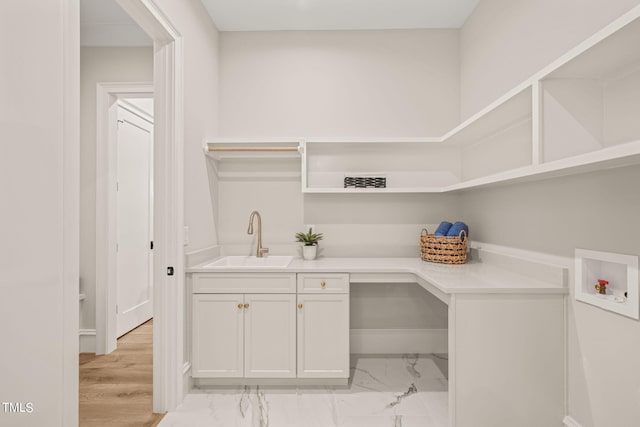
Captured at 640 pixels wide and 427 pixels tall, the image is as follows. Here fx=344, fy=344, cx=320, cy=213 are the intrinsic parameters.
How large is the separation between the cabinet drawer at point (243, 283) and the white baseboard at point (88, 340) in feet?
4.44

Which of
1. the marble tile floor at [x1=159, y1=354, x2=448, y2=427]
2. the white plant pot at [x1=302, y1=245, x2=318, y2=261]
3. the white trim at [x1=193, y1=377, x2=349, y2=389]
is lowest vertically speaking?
the marble tile floor at [x1=159, y1=354, x2=448, y2=427]

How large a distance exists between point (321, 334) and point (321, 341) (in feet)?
0.15

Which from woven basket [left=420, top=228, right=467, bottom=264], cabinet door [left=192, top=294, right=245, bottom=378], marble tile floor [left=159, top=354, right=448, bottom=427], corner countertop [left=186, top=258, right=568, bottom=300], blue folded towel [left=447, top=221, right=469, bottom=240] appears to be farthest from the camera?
blue folded towel [left=447, top=221, right=469, bottom=240]

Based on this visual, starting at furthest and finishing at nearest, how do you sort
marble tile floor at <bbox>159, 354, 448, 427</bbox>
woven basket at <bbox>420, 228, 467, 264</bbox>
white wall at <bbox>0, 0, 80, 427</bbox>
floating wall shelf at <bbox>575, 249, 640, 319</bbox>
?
woven basket at <bbox>420, 228, 467, 264</bbox>
marble tile floor at <bbox>159, 354, 448, 427</bbox>
floating wall shelf at <bbox>575, 249, 640, 319</bbox>
white wall at <bbox>0, 0, 80, 427</bbox>

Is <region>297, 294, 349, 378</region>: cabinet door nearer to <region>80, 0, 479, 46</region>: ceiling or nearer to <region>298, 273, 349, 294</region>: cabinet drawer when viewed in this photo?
<region>298, 273, 349, 294</region>: cabinet drawer

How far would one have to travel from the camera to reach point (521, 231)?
2.02m

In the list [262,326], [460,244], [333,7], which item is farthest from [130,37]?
[460,244]

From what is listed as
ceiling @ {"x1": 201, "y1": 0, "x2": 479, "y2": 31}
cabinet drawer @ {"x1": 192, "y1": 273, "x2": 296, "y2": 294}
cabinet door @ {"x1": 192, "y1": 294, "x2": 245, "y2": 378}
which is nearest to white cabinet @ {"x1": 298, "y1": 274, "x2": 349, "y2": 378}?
cabinet drawer @ {"x1": 192, "y1": 273, "x2": 296, "y2": 294}

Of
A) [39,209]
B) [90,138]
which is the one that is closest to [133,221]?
[90,138]

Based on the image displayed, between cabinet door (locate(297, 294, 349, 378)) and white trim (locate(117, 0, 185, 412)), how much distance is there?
2.53ft

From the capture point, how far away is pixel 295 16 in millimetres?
2750

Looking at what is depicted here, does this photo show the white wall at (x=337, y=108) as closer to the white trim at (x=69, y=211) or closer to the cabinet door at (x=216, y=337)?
the cabinet door at (x=216, y=337)

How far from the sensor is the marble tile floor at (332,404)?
1954mm

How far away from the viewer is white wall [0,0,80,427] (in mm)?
948
